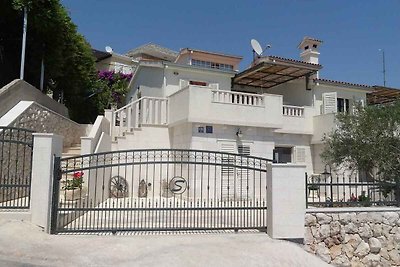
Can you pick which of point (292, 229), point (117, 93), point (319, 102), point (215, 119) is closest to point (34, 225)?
point (292, 229)

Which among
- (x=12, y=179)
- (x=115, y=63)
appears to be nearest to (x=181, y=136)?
(x=12, y=179)

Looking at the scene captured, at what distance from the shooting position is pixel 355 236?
8.89 m

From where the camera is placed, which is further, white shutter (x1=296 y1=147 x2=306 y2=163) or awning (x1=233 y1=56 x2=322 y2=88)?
white shutter (x1=296 y1=147 x2=306 y2=163)

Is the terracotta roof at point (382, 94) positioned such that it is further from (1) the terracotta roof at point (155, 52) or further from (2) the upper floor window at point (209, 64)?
(1) the terracotta roof at point (155, 52)

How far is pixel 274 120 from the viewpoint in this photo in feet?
53.7

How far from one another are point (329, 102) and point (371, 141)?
31.0 ft

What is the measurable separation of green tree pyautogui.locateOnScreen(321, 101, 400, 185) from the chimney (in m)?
12.1

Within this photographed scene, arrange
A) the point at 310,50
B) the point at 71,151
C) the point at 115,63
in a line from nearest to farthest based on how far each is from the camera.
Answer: the point at 71,151 → the point at 310,50 → the point at 115,63

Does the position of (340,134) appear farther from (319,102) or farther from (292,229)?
(319,102)

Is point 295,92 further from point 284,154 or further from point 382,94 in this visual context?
point 382,94

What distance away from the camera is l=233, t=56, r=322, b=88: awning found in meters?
18.7

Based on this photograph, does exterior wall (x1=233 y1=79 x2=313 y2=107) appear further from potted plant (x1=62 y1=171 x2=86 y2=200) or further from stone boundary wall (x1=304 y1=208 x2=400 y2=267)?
potted plant (x1=62 y1=171 x2=86 y2=200)

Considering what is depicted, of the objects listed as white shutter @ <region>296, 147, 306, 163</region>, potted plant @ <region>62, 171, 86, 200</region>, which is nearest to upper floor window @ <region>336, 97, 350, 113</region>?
white shutter @ <region>296, 147, 306, 163</region>

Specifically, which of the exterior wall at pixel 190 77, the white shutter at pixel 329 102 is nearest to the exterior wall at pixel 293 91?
the white shutter at pixel 329 102
